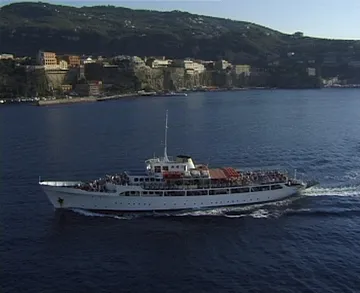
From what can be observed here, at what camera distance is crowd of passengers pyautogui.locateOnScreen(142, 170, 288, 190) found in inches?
1375

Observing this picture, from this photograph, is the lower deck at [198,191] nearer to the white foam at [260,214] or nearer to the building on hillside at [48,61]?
the white foam at [260,214]

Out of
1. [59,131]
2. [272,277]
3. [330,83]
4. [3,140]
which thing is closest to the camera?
[272,277]

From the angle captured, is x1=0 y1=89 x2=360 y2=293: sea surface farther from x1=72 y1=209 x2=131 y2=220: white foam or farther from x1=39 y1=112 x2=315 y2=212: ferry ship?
x1=39 y1=112 x2=315 y2=212: ferry ship

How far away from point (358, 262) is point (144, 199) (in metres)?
13.7

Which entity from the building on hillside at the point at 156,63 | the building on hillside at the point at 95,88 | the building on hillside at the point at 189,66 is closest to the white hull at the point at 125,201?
the building on hillside at the point at 95,88

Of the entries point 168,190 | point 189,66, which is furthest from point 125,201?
point 189,66

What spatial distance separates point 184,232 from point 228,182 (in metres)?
6.26

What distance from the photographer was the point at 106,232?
30.6 m

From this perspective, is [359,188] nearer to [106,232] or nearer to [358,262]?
[358,262]

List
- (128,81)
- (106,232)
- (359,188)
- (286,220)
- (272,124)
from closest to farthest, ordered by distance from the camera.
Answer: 1. (106,232)
2. (286,220)
3. (359,188)
4. (272,124)
5. (128,81)

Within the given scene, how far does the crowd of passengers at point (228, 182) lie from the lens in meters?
34.9

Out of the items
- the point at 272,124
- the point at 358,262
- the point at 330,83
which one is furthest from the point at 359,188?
the point at 330,83

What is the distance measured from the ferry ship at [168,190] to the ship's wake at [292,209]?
0.48 m

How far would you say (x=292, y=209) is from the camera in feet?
114
